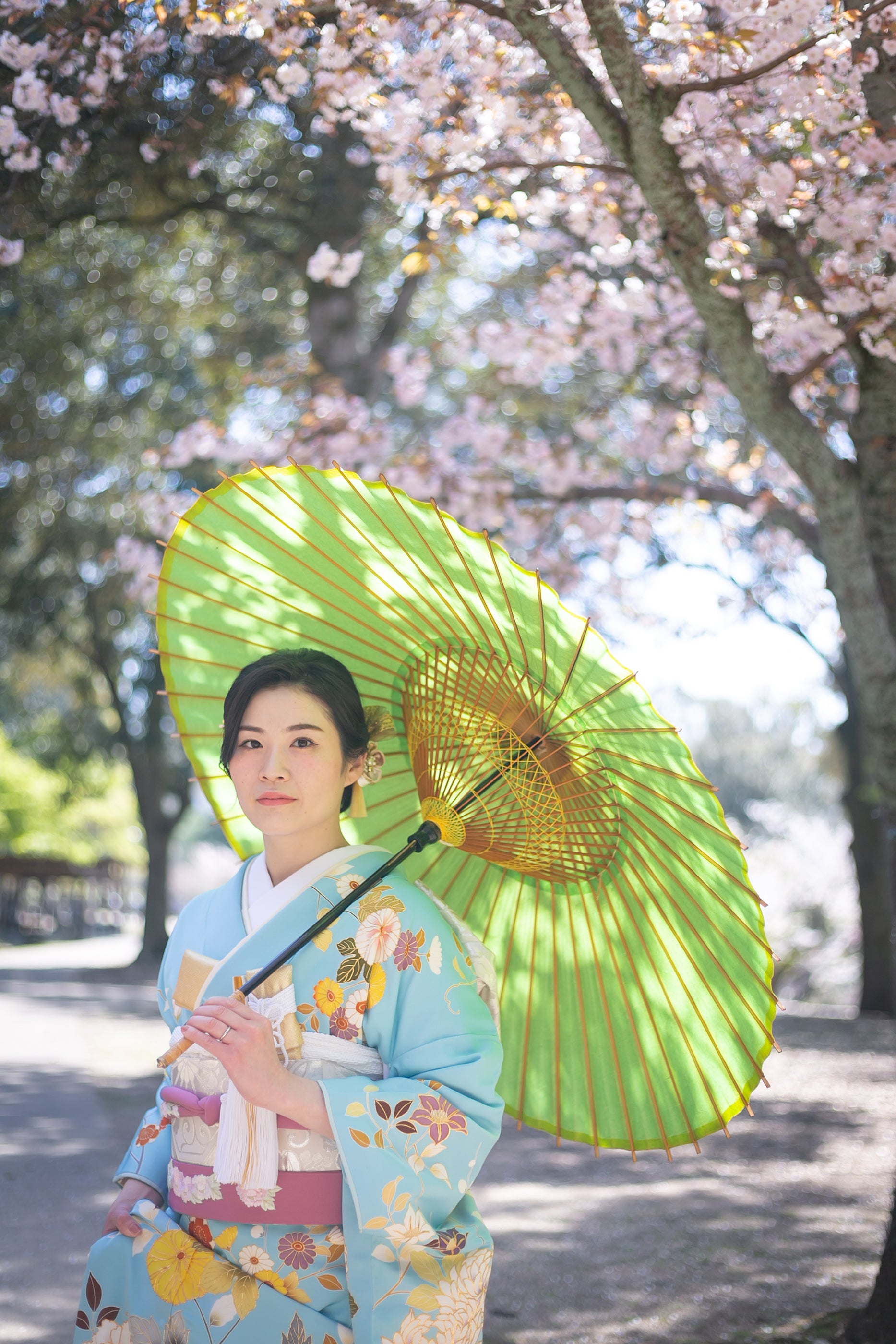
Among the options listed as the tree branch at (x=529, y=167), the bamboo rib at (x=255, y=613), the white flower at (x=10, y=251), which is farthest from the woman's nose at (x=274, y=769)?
the white flower at (x=10, y=251)

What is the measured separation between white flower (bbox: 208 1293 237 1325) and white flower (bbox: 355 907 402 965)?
558 mm

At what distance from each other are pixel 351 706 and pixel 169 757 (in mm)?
15201

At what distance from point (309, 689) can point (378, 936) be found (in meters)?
0.46

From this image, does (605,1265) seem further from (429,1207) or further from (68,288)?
(68,288)

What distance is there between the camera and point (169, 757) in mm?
16656

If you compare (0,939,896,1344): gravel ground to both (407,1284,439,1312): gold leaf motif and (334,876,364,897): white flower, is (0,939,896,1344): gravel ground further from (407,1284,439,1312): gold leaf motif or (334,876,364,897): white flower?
(334,876,364,897): white flower

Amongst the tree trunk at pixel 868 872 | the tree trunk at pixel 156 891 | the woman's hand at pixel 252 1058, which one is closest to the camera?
the woman's hand at pixel 252 1058

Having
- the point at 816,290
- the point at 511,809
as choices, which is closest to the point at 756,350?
the point at 816,290

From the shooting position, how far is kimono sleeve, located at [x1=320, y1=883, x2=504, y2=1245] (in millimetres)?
1703

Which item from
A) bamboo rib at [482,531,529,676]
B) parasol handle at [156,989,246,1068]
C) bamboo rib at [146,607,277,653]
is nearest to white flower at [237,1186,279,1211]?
parasol handle at [156,989,246,1068]

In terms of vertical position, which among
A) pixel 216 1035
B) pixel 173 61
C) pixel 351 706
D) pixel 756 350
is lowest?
pixel 216 1035

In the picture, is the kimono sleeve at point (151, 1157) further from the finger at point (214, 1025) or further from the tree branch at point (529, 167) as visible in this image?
the tree branch at point (529, 167)

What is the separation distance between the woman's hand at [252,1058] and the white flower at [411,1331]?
1.03 feet

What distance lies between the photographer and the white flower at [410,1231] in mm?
1703
